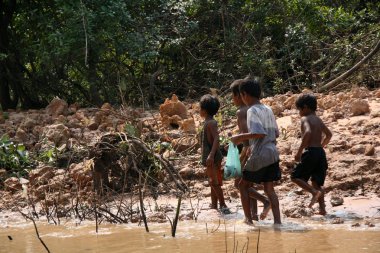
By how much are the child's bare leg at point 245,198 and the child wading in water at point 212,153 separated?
0.56 meters

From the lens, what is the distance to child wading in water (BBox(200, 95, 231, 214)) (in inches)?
232

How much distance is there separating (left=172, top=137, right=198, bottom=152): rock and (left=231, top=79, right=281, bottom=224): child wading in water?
249cm

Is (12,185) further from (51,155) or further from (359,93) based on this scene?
(359,93)

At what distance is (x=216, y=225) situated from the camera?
5.43 m

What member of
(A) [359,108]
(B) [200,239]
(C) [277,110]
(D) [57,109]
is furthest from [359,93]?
(B) [200,239]

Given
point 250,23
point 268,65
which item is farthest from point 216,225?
point 250,23

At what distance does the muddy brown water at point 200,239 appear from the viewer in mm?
4508

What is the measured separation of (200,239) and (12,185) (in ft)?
10.6

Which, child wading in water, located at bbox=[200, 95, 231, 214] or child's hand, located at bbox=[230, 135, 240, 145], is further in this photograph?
child wading in water, located at bbox=[200, 95, 231, 214]

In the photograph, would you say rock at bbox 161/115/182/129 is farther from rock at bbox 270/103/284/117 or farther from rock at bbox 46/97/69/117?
rock at bbox 46/97/69/117

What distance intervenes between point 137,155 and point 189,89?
5.67 m

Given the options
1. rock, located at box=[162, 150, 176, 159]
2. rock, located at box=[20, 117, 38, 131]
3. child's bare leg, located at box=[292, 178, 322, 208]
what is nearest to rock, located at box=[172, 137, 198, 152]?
rock, located at box=[162, 150, 176, 159]

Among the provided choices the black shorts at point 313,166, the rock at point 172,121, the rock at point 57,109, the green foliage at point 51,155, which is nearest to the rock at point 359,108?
the rock at point 172,121

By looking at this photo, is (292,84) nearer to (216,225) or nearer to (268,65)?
(268,65)
